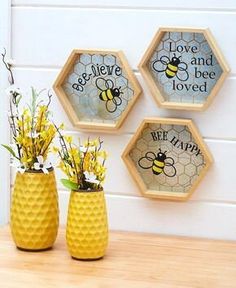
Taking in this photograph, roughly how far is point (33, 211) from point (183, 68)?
0.51 m

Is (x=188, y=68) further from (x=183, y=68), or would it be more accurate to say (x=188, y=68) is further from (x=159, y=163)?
(x=159, y=163)

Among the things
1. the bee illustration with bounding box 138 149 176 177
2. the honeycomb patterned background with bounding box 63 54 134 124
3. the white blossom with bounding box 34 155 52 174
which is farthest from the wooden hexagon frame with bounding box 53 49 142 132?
the white blossom with bounding box 34 155 52 174

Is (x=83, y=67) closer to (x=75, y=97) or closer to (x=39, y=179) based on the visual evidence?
(x=75, y=97)

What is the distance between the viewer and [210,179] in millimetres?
1758

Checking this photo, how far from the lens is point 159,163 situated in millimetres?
1781

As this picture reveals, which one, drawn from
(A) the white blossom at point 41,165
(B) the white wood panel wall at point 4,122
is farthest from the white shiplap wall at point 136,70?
(A) the white blossom at point 41,165

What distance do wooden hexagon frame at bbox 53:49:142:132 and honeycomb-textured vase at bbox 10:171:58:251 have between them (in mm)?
224

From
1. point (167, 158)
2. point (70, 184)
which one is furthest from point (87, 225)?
point (167, 158)

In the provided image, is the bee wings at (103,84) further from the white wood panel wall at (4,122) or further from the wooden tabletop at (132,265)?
the wooden tabletop at (132,265)

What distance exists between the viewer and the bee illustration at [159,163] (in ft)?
5.82

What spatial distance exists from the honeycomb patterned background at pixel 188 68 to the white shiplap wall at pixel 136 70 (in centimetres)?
4

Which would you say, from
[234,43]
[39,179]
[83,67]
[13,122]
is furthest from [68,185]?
[234,43]

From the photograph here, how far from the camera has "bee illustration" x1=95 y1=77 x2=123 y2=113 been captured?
1787 millimetres

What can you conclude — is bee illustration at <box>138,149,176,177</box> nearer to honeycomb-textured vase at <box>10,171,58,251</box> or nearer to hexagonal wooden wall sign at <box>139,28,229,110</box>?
hexagonal wooden wall sign at <box>139,28,229,110</box>
